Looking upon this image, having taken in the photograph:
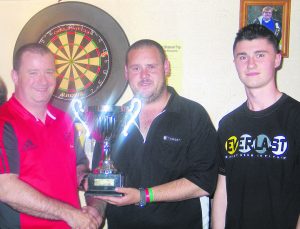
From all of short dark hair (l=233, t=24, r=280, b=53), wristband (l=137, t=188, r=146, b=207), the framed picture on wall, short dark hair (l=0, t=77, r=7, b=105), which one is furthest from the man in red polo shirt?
the framed picture on wall

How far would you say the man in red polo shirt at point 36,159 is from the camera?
5.44 ft

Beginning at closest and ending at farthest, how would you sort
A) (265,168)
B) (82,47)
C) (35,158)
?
(265,168)
(35,158)
(82,47)

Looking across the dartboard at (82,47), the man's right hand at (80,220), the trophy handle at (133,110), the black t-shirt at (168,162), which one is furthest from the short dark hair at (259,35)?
the man's right hand at (80,220)

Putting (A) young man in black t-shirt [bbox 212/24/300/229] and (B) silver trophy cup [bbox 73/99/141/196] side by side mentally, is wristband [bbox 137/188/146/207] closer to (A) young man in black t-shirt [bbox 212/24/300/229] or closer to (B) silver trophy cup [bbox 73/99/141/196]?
(B) silver trophy cup [bbox 73/99/141/196]

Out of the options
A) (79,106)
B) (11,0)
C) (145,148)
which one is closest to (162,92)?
(145,148)

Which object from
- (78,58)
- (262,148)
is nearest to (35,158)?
(78,58)

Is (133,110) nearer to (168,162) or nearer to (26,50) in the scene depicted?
(168,162)

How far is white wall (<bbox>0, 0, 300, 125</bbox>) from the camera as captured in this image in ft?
7.50

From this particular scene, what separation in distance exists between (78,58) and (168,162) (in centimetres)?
98

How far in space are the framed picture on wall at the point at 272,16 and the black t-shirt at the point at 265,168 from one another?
2.37 feet

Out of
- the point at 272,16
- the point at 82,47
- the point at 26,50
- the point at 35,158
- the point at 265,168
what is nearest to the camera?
the point at 265,168

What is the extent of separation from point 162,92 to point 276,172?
75 cm

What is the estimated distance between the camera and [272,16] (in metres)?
2.23

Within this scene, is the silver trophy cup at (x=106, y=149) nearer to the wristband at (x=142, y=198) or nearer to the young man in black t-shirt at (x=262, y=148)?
the wristband at (x=142, y=198)
